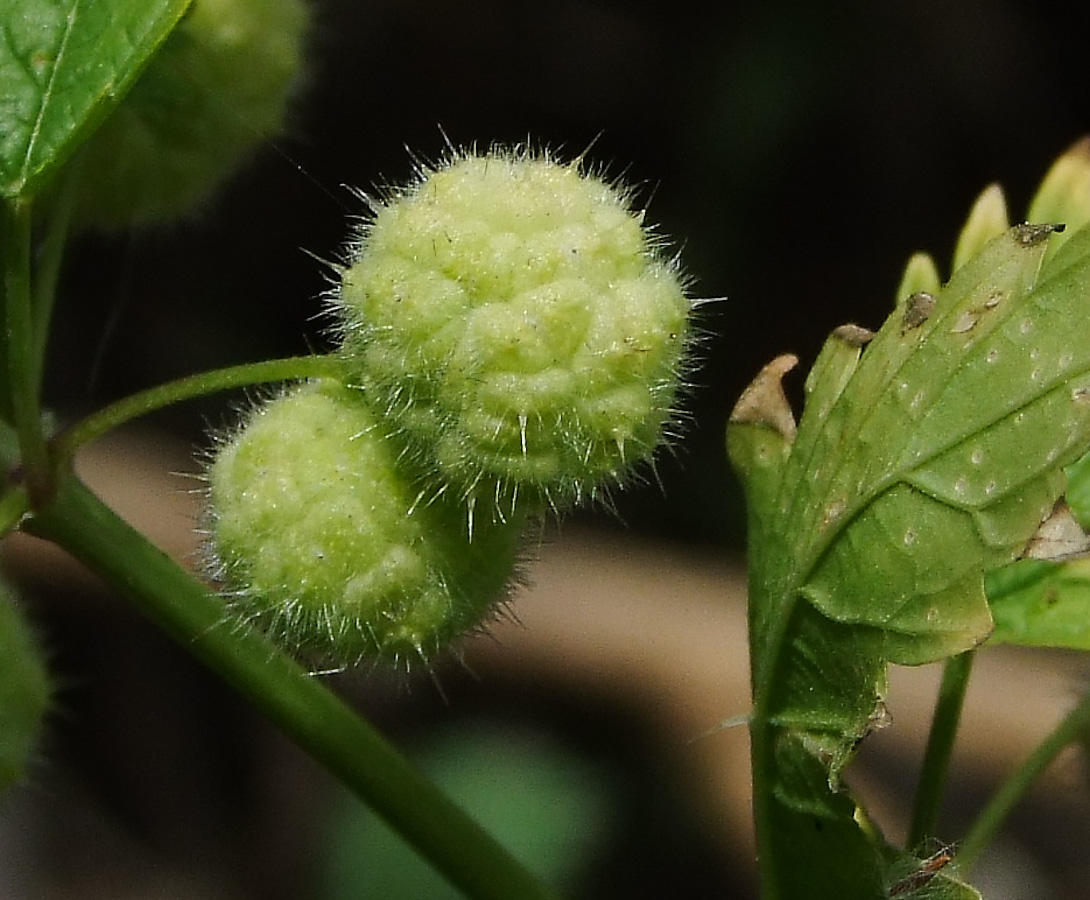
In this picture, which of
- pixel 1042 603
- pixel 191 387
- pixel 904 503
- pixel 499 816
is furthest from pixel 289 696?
pixel 499 816

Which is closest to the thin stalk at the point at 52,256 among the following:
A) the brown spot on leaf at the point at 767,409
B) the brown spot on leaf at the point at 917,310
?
the brown spot on leaf at the point at 767,409

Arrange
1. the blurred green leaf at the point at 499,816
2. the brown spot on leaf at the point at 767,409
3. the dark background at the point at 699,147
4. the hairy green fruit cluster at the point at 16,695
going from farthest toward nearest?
the dark background at the point at 699,147, the blurred green leaf at the point at 499,816, the hairy green fruit cluster at the point at 16,695, the brown spot on leaf at the point at 767,409

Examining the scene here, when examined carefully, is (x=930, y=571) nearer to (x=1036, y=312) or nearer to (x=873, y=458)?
(x=873, y=458)

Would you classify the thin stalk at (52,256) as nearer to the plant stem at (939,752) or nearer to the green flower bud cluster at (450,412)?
the green flower bud cluster at (450,412)

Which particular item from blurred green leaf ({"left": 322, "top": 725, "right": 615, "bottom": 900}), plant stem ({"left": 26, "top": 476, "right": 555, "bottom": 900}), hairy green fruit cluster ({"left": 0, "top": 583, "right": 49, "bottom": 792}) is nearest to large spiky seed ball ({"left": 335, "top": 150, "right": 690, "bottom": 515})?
plant stem ({"left": 26, "top": 476, "right": 555, "bottom": 900})

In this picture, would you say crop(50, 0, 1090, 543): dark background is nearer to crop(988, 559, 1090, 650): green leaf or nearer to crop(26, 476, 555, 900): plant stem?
crop(988, 559, 1090, 650): green leaf
